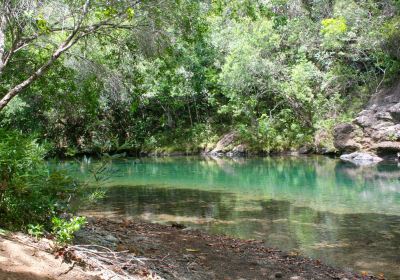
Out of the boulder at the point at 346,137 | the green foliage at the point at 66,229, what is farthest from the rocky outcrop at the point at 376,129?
the green foliage at the point at 66,229

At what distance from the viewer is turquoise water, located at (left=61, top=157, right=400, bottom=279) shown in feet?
27.6

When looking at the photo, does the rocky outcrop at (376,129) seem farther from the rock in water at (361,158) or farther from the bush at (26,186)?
the bush at (26,186)

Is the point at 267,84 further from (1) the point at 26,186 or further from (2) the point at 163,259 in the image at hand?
(1) the point at 26,186

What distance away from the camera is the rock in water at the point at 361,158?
26.3 m

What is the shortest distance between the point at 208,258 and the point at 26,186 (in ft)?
9.56

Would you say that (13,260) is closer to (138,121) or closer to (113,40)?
(113,40)

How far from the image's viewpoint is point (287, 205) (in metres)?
13.2

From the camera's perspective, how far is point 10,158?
471 cm

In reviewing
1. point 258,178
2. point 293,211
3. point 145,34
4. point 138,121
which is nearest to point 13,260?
point 145,34


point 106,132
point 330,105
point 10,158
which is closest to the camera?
point 10,158

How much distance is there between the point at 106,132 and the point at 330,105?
60.0 feet

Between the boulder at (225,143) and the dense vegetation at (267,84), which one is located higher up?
the dense vegetation at (267,84)

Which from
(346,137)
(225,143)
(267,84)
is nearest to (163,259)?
(346,137)

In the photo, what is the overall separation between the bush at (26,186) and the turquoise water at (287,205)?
0.79 meters
